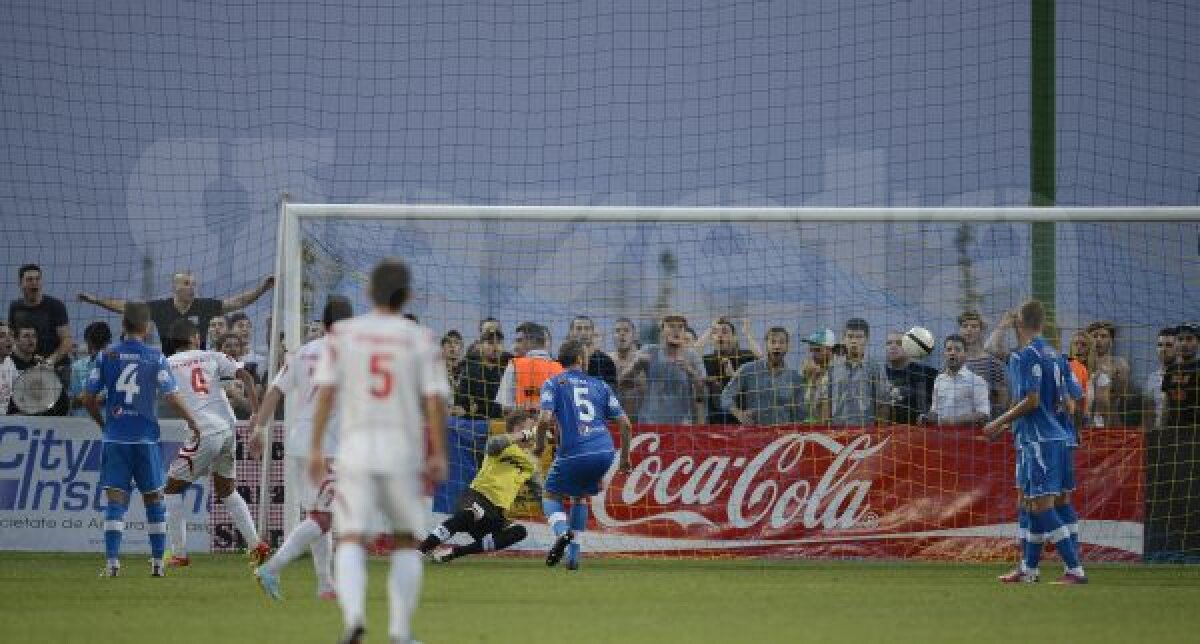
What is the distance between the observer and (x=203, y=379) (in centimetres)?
1809

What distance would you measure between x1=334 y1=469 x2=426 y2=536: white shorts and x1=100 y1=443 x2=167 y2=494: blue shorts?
7574 mm

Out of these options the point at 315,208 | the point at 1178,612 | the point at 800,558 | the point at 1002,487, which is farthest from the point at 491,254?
the point at 1178,612

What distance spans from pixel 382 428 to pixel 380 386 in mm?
209

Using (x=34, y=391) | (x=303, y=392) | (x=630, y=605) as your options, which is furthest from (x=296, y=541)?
(x=34, y=391)

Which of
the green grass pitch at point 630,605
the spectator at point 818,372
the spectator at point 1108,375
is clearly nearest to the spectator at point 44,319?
the green grass pitch at point 630,605

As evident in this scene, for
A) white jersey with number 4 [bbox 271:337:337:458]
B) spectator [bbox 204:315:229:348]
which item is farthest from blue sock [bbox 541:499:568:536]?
white jersey with number 4 [bbox 271:337:337:458]

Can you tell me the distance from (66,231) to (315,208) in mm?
4458

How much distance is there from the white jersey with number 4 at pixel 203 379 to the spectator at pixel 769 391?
516 centimetres

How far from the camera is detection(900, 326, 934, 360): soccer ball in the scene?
19297 mm

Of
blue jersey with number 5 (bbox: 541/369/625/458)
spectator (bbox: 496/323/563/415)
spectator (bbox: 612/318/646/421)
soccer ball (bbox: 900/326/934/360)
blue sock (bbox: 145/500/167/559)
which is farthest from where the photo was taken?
spectator (bbox: 612/318/646/421)

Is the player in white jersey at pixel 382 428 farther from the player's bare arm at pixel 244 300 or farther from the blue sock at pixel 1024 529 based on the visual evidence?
the player's bare arm at pixel 244 300

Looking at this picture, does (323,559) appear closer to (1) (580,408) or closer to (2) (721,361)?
(1) (580,408)

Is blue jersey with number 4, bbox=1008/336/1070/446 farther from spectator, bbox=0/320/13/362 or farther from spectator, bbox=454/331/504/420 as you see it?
spectator, bbox=0/320/13/362

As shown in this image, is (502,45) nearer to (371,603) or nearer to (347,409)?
(371,603)
